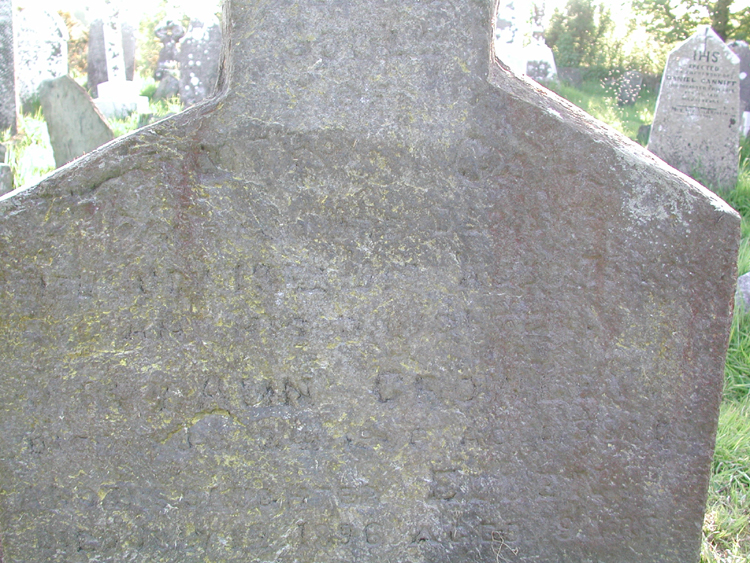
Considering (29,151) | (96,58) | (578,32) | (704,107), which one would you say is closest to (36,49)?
(96,58)

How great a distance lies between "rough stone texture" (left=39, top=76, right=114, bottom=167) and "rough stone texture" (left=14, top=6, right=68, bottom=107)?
2.58m

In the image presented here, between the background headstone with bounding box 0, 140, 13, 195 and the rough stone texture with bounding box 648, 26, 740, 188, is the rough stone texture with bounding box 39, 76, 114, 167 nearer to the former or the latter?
the background headstone with bounding box 0, 140, 13, 195

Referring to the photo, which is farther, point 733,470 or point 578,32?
point 578,32

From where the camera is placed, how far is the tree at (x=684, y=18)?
1500cm

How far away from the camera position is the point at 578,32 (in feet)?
54.7

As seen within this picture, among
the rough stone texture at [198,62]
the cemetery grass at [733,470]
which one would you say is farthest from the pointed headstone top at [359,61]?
the rough stone texture at [198,62]

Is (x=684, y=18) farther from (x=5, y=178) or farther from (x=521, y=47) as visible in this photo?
(x=5, y=178)

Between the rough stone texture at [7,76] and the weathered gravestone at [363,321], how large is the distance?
19.6 ft

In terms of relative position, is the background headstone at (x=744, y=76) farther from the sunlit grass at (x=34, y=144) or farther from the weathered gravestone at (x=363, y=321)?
the weathered gravestone at (x=363, y=321)

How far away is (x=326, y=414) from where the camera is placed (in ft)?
4.87

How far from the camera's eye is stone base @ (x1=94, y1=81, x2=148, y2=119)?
741 centimetres

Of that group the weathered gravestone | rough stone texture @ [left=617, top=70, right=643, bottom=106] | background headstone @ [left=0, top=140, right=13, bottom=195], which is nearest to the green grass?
rough stone texture @ [left=617, top=70, right=643, bottom=106]

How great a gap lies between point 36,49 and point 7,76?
1567 millimetres

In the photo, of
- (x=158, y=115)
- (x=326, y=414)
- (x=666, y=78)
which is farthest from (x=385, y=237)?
(x=158, y=115)
